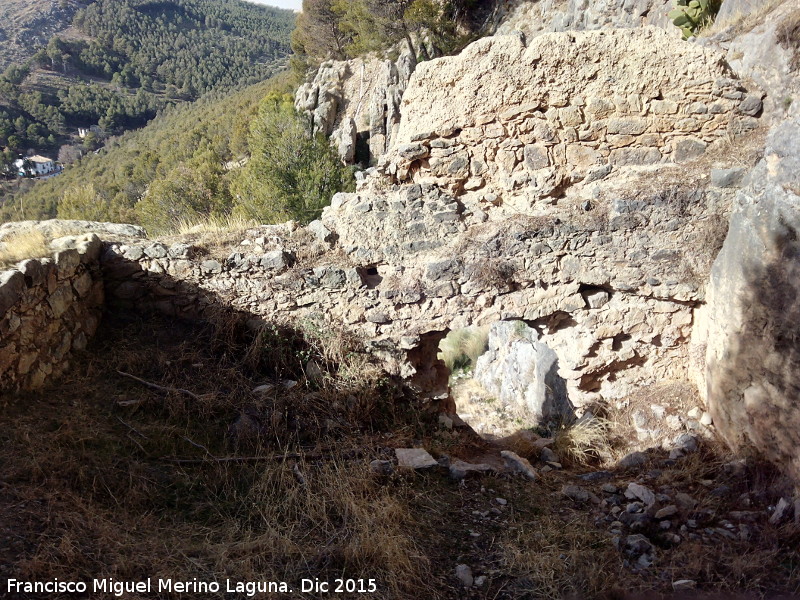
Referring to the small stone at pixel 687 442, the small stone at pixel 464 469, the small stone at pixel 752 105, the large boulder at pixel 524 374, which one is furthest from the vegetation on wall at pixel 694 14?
the small stone at pixel 464 469

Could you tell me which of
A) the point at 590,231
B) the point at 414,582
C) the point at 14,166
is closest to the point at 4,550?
the point at 414,582

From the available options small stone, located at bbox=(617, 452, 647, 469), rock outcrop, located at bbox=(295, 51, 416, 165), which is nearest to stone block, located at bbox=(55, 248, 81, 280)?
small stone, located at bbox=(617, 452, 647, 469)

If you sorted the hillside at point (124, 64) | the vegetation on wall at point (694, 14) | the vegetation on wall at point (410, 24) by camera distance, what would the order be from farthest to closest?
the hillside at point (124, 64) < the vegetation on wall at point (410, 24) < the vegetation on wall at point (694, 14)

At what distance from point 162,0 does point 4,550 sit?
7683 centimetres

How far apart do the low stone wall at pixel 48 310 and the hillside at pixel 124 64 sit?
4027cm

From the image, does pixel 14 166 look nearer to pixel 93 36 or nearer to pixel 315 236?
pixel 93 36

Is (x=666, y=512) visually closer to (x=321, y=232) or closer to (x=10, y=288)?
(x=321, y=232)

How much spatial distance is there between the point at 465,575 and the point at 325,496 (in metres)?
1.06

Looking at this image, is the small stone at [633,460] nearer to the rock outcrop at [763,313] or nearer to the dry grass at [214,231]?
the rock outcrop at [763,313]

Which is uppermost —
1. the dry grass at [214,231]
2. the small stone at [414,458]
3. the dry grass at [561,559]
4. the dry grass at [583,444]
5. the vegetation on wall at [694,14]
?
the vegetation on wall at [694,14]

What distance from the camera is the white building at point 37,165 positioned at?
3441 centimetres

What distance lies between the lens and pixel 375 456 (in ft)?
12.8

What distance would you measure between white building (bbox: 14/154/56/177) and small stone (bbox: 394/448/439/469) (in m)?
41.9

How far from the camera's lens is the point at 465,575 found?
8.83 ft
